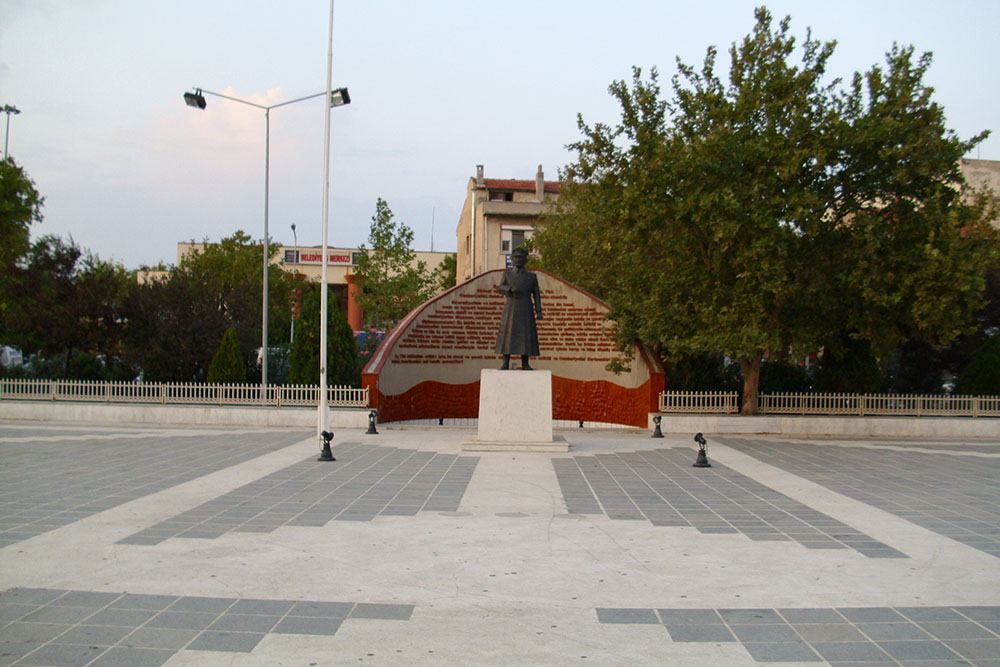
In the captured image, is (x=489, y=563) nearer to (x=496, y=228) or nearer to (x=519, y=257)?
(x=519, y=257)

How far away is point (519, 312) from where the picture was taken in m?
16.1

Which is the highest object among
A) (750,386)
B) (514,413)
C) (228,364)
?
(228,364)

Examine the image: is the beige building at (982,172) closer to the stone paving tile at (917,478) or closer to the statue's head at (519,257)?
the stone paving tile at (917,478)

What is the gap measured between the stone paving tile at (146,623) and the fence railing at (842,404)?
13.8 m

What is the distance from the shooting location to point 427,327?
70.2ft

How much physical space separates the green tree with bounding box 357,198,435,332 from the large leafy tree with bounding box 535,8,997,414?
15499 mm

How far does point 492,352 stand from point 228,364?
292 inches

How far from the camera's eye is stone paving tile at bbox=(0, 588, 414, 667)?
16.6 feet

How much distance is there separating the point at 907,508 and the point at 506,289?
8275 mm

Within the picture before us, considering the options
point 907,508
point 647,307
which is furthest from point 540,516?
point 647,307

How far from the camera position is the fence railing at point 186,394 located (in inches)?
766

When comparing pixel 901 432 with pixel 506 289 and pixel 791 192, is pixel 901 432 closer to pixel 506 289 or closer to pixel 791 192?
pixel 791 192

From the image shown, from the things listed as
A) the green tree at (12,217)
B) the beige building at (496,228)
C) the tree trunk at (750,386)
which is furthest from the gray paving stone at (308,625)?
the beige building at (496,228)

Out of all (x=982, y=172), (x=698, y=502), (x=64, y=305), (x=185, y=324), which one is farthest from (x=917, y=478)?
(x=982, y=172)
